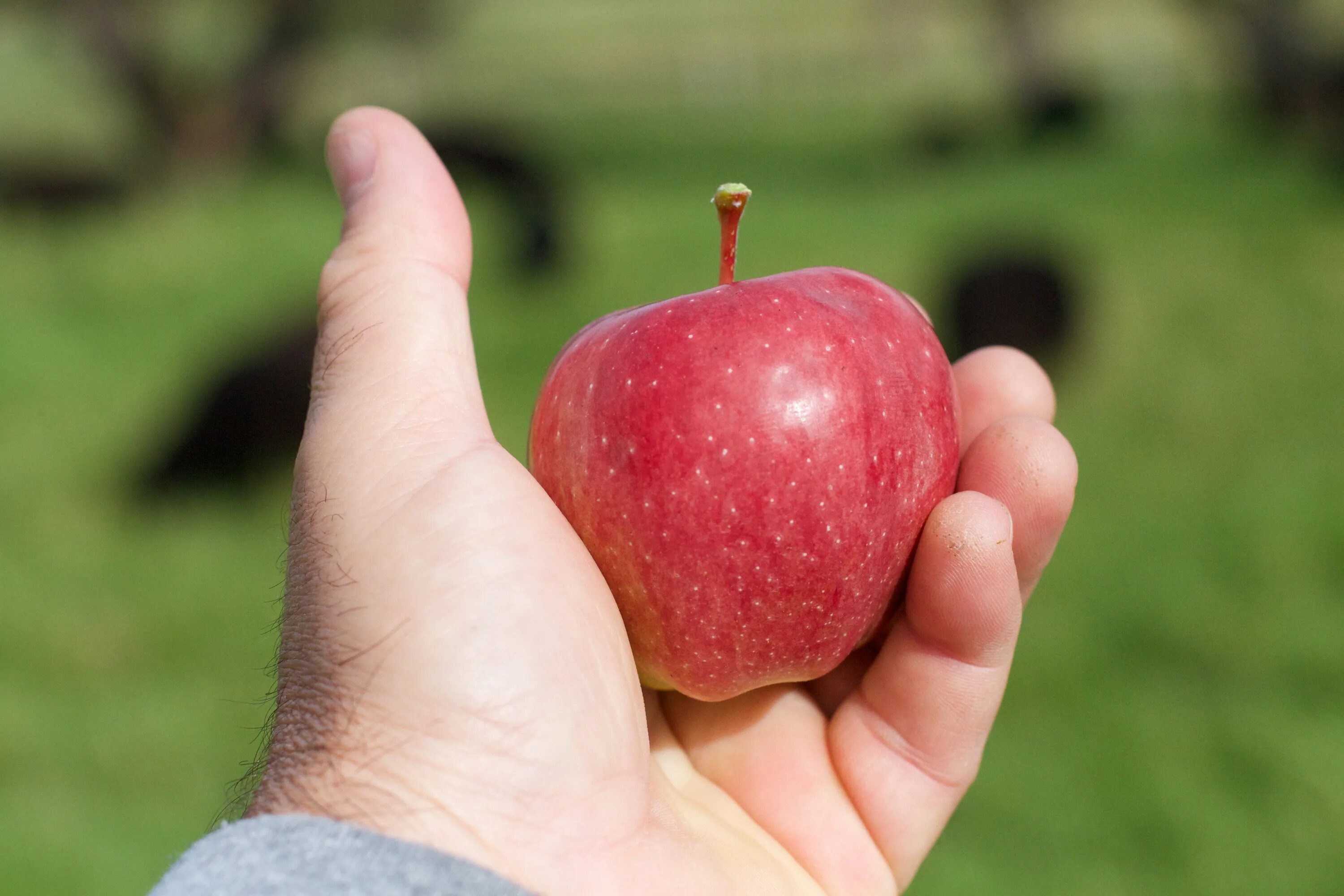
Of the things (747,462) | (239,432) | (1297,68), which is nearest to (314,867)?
(747,462)

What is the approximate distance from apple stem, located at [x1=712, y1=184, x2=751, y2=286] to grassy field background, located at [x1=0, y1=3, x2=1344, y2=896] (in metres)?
1.34

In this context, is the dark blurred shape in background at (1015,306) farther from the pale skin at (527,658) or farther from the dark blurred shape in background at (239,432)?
the pale skin at (527,658)

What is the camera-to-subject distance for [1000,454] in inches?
86.1

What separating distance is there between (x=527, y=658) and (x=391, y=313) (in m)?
0.73

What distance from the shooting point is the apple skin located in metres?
1.88

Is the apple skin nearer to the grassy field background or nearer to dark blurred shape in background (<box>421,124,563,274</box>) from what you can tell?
the grassy field background

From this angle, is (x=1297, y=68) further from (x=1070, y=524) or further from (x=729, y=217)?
(x=729, y=217)

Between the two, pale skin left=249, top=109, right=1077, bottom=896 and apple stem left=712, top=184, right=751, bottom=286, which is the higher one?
apple stem left=712, top=184, right=751, bottom=286

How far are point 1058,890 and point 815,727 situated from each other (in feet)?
6.16

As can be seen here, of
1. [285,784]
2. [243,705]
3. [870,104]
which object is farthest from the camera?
[870,104]

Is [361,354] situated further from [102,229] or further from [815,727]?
[102,229]

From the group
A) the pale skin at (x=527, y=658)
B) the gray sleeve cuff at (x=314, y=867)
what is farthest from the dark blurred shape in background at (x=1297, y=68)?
the gray sleeve cuff at (x=314, y=867)

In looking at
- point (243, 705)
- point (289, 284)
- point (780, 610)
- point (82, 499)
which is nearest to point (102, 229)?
point (289, 284)

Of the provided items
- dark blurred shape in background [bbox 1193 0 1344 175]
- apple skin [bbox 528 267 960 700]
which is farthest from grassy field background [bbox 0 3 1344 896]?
apple skin [bbox 528 267 960 700]
